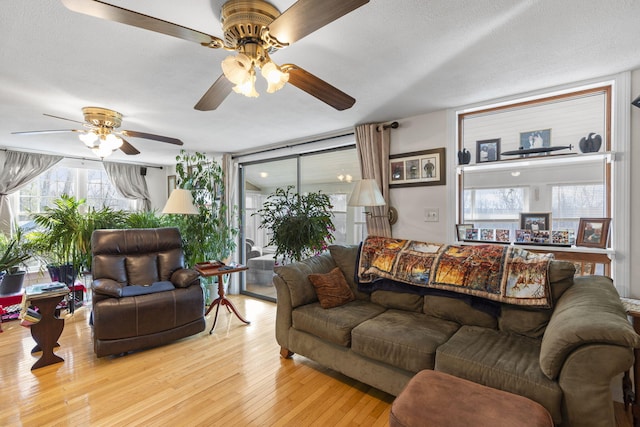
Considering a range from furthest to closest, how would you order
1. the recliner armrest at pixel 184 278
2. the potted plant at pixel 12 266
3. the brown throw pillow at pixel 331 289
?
the potted plant at pixel 12 266, the recliner armrest at pixel 184 278, the brown throw pillow at pixel 331 289

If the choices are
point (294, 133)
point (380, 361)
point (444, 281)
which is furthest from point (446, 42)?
point (294, 133)

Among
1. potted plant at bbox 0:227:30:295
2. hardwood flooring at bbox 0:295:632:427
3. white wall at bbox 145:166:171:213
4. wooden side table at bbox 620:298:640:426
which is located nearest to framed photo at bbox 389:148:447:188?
wooden side table at bbox 620:298:640:426

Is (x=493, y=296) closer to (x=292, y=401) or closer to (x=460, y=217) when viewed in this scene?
(x=460, y=217)

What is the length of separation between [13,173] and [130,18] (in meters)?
5.26

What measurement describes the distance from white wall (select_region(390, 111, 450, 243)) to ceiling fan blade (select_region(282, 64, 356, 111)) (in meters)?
1.49

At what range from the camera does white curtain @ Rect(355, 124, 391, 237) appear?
10.9ft

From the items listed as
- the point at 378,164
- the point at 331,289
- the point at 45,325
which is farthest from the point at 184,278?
the point at 378,164

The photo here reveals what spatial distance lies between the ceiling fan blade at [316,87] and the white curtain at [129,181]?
5488 millimetres

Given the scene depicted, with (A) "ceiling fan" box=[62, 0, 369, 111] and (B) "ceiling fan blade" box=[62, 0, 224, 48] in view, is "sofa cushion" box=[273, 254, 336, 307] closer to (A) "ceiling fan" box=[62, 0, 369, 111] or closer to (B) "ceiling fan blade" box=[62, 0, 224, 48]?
(A) "ceiling fan" box=[62, 0, 369, 111]

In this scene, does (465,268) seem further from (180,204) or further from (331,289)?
(180,204)

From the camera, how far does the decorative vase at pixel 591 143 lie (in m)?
2.31

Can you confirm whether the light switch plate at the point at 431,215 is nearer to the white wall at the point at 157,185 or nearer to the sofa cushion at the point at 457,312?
the sofa cushion at the point at 457,312

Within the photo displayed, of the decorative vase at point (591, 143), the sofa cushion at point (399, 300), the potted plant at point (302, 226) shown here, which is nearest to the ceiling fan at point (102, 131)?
the potted plant at point (302, 226)

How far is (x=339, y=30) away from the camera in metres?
1.68
